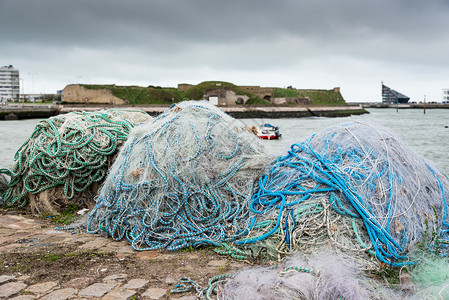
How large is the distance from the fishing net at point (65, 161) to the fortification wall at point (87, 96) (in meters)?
58.9

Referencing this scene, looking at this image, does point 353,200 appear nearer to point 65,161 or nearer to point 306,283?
point 306,283

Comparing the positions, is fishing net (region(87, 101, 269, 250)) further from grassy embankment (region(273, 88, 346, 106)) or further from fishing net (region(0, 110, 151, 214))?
grassy embankment (region(273, 88, 346, 106))

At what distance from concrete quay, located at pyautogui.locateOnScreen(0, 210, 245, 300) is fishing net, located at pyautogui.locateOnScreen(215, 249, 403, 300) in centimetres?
37

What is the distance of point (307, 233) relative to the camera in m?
4.03

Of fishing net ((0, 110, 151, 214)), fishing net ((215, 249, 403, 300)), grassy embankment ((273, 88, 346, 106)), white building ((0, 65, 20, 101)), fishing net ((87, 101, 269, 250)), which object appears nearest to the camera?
fishing net ((215, 249, 403, 300))

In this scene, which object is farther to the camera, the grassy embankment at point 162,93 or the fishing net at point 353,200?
the grassy embankment at point 162,93

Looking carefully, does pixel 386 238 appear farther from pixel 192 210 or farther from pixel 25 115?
pixel 25 115

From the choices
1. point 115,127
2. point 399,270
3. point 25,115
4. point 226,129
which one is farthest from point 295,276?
point 25,115

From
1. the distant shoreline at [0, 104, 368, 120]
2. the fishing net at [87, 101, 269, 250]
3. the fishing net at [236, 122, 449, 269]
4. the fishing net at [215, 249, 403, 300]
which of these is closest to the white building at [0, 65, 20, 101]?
the distant shoreline at [0, 104, 368, 120]

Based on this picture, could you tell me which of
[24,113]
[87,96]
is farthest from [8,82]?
[24,113]

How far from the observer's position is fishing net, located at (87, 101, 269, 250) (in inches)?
179

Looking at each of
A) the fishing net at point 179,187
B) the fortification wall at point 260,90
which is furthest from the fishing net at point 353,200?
the fortification wall at point 260,90

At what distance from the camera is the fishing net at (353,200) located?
3.97 metres

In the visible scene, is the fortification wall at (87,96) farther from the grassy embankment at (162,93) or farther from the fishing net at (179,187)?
the fishing net at (179,187)
